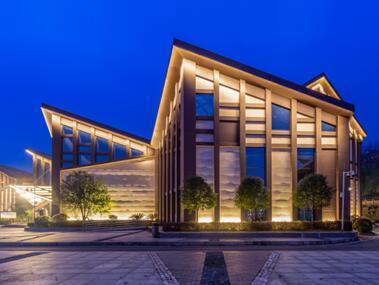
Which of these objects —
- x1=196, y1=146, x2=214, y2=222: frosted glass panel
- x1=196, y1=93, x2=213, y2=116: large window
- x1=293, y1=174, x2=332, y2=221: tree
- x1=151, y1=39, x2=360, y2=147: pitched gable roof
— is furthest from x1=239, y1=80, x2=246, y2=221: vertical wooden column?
x1=293, y1=174, x2=332, y2=221: tree

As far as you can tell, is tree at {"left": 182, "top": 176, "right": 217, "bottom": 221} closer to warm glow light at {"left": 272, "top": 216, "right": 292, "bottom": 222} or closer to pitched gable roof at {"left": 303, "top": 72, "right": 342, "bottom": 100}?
warm glow light at {"left": 272, "top": 216, "right": 292, "bottom": 222}

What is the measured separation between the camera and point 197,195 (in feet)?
115

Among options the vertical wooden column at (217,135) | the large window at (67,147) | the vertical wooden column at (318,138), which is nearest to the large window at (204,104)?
the vertical wooden column at (217,135)

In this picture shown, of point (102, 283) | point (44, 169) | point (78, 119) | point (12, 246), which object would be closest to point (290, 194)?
point (12, 246)

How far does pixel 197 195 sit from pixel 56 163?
31.1 meters

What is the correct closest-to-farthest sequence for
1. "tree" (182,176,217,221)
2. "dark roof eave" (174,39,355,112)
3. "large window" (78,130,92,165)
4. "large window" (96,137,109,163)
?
"tree" (182,176,217,221), "dark roof eave" (174,39,355,112), "large window" (78,130,92,165), "large window" (96,137,109,163)

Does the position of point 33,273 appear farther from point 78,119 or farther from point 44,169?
point 44,169

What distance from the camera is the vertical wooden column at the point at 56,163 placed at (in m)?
58.2

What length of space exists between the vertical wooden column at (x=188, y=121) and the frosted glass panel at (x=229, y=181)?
2508 mm

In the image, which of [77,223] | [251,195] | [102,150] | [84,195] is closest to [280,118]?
[251,195]

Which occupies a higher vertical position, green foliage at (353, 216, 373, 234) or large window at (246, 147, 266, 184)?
large window at (246, 147, 266, 184)

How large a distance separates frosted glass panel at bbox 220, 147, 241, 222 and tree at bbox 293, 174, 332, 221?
5.36m

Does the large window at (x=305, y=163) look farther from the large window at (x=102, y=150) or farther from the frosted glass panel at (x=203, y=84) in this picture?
the large window at (x=102, y=150)

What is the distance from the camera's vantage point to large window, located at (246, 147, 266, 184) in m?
39.4
